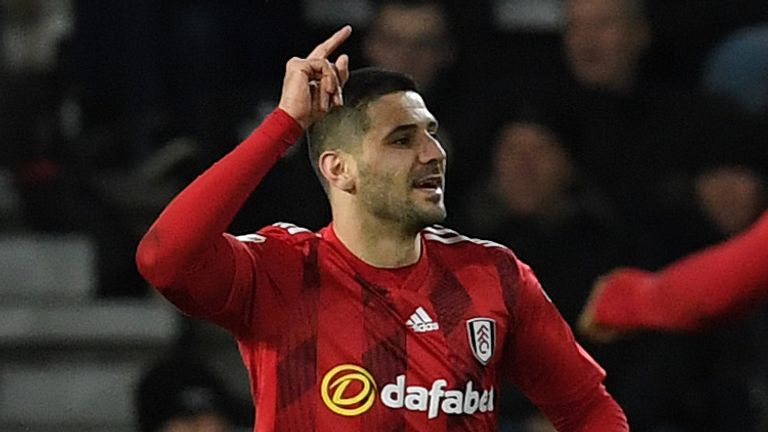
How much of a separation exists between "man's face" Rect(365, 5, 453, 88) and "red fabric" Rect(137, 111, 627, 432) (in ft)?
8.49

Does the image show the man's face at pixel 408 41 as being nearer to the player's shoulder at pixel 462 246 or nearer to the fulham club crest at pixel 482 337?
the player's shoulder at pixel 462 246

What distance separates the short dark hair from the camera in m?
4.06

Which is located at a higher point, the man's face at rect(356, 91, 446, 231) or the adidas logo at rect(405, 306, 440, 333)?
the man's face at rect(356, 91, 446, 231)

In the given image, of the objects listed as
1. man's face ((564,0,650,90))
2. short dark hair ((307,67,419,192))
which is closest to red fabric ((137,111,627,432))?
short dark hair ((307,67,419,192))

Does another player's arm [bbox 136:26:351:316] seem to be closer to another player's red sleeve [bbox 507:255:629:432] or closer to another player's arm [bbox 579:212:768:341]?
another player's red sleeve [bbox 507:255:629:432]

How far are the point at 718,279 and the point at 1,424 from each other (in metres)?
4.18

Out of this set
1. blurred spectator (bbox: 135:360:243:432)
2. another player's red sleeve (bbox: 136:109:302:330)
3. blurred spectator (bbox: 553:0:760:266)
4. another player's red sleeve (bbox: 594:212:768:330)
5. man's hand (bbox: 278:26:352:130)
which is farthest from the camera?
blurred spectator (bbox: 553:0:760:266)

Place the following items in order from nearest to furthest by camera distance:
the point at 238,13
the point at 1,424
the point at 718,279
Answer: the point at 718,279 → the point at 1,424 → the point at 238,13

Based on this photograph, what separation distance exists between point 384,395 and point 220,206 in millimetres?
524

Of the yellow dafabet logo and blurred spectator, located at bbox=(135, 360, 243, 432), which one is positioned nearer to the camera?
the yellow dafabet logo

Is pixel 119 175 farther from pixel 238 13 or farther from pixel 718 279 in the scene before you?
pixel 718 279

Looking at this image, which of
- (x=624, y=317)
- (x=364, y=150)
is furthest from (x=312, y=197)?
(x=624, y=317)

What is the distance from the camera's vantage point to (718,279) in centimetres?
290

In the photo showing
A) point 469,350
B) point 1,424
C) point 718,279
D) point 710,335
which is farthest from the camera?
point 1,424
